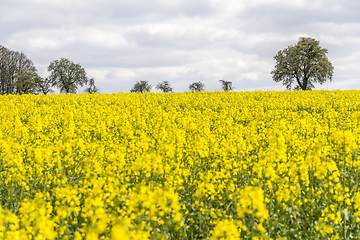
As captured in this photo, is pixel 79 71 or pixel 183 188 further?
pixel 79 71

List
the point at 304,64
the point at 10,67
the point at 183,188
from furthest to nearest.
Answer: the point at 10,67
the point at 304,64
the point at 183,188

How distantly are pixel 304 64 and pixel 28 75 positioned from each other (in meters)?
59.0

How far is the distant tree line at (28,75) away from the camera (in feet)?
219

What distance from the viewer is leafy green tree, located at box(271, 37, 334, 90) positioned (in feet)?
186

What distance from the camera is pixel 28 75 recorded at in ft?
228

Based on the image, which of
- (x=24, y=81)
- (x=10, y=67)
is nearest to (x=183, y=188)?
(x=24, y=81)

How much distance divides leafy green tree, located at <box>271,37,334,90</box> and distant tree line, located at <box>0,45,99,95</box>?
3956 cm

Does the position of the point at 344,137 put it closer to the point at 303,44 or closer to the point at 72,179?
the point at 72,179

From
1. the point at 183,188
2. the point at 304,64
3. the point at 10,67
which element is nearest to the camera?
the point at 183,188

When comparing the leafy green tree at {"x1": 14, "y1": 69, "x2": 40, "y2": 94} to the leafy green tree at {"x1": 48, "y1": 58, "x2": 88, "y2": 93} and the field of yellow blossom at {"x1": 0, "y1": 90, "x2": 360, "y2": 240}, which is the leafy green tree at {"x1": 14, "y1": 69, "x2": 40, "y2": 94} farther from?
the field of yellow blossom at {"x1": 0, "y1": 90, "x2": 360, "y2": 240}

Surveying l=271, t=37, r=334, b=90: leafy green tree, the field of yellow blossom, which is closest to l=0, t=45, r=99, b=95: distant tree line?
l=271, t=37, r=334, b=90: leafy green tree

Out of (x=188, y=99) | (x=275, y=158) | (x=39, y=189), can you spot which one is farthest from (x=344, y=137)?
(x=188, y=99)

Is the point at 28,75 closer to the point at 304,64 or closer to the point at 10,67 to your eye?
the point at 10,67

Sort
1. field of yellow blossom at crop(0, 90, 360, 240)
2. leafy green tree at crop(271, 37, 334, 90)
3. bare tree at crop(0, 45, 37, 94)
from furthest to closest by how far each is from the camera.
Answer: bare tree at crop(0, 45, 37, 94) → leafy green tree at crop(271, 37, 334, 90) → field of yellow blossom at crop(0, 90, 360, 240)
